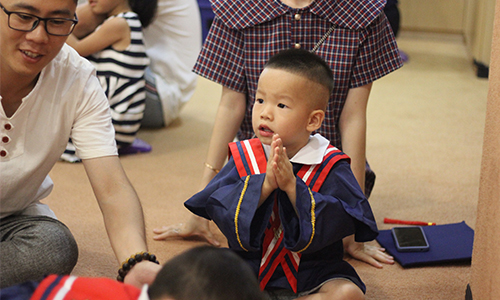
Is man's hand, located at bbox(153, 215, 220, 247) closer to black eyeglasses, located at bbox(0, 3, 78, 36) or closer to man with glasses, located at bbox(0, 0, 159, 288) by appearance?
man with glasses, located at bbox(0, 0, 159, 288)

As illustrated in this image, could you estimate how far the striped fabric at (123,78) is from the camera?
2.50 m

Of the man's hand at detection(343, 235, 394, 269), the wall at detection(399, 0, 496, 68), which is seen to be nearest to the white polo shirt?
the man's hand at detection(343, 235, 394, 269)

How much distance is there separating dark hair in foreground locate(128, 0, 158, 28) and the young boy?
156 centimetres

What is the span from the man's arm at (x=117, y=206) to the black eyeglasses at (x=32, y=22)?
284mm

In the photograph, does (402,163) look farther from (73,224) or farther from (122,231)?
(122,231)

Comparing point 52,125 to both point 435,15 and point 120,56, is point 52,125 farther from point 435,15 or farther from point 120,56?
point 435,15

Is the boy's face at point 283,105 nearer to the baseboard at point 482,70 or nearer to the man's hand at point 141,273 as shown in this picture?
the man's hand at point 141,273

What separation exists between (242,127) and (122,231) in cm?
67

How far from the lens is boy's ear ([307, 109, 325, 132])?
118cm

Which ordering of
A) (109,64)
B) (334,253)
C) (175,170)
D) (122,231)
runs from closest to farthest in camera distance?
(122,231) < (334,253) < (175,170) < (109,64)

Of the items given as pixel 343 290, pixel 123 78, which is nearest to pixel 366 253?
pixel 343 290

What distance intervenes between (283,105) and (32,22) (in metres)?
0.51

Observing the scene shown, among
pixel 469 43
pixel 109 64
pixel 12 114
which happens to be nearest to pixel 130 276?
pixel 12 114

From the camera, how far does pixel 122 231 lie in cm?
114
